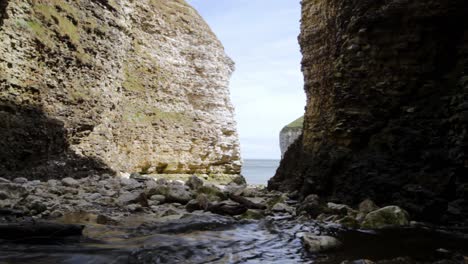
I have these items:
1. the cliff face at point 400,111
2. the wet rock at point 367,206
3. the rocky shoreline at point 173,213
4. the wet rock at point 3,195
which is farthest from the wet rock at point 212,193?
the wet rock at point 3,195

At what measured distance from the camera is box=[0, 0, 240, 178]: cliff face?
1393 centimetres

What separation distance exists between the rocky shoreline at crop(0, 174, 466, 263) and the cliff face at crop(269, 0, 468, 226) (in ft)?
1.85

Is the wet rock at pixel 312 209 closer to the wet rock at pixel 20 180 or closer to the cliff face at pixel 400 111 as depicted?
the cliff face at pixel 400 111

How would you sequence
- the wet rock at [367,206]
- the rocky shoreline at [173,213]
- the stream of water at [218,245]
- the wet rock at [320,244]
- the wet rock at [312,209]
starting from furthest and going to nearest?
the wet rock at [312,209]
the wet rock at [367,206]
the rocky shoreline at [173,213]
the wet rock at [320,244]
the stream of water at [218,245]

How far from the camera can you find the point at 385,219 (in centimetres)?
591

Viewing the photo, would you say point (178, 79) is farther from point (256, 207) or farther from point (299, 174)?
point (256, 207)

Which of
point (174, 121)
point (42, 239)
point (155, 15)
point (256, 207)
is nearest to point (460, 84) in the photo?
point (256, 207)

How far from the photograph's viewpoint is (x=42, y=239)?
4746mm

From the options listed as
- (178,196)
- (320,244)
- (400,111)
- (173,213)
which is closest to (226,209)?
(173,213)

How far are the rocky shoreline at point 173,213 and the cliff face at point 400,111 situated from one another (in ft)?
1.85

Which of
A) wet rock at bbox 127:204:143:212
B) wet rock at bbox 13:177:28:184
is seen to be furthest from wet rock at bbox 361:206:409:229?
wet rock at bbox 13:177:28:184

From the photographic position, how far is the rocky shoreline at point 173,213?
5.59m

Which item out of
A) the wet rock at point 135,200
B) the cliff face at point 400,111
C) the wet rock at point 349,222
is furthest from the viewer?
the wet rock at point 135,200

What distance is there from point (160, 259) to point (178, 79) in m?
26.1
